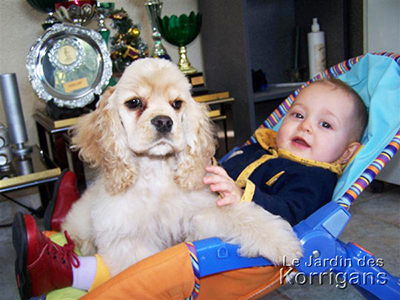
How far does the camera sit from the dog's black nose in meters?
1.12

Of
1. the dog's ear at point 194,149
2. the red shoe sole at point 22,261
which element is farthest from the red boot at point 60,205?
the dog's ear at point 194,149

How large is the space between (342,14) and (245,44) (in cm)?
63

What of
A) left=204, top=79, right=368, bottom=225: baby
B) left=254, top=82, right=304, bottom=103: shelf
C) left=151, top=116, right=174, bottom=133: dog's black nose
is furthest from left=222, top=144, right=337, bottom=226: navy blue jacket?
left=254, top=82, right=304, bottom=103: shelf

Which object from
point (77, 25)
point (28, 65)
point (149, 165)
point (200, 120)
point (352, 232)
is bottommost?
point (352, 232)

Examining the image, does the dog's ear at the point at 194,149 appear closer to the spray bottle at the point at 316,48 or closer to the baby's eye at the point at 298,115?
the baby's eye at the point at 298,115

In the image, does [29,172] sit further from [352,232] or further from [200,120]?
[352,232]

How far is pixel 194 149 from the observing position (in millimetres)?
1269

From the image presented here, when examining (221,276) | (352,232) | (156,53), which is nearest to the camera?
(221,276)

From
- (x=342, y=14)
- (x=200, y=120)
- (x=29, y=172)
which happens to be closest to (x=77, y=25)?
(x=29, y=172)

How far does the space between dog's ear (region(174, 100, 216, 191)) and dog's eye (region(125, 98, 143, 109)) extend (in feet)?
0.48

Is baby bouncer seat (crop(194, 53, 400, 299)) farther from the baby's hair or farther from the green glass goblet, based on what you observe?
the green glass goblet

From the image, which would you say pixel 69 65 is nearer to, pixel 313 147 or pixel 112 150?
pixel 112 150

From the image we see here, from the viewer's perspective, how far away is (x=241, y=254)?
1.06 m

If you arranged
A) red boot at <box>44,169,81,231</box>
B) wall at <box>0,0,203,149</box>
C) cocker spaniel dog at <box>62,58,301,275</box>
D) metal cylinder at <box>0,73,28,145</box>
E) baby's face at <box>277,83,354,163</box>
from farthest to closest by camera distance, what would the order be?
1. wall at <box>0,0,203,149</box>
2. metal cylinder at <box>0,73,28,145</box>
3. red boot at <box>44,169,81,231</box>
4. baby's face at <box>277,83,354,163</box>
5. cocker spaniel dog at <box>62,58,301,275</box>
